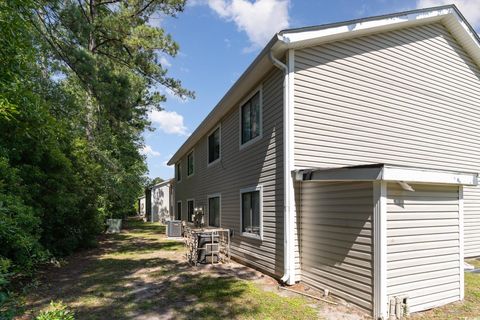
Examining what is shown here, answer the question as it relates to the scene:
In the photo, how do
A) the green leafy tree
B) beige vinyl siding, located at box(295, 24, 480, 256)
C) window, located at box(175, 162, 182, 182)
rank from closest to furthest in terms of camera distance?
the green leafy tree < beige vinyl siding, located at box(295, 24, 480, 256) < window, located at box(175, 162, 182, 182)

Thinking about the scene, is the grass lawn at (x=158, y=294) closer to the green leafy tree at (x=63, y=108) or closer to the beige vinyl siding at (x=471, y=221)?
the green leafy tree at (x=63, y=108)

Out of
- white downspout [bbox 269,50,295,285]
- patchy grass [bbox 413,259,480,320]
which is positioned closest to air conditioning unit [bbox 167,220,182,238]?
white downspout [bbox 269,50,295,285]

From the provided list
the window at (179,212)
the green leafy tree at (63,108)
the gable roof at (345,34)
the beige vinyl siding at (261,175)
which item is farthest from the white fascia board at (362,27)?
the window at (179,212)

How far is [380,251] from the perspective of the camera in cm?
431

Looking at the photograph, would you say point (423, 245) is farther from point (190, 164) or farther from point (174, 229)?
point (190, 164)

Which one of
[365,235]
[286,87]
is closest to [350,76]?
[286,87]

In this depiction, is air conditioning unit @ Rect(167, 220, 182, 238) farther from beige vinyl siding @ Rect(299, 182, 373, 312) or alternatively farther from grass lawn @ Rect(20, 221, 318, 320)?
beige vinyl siding @ Rect(299, 182, 373, 312)

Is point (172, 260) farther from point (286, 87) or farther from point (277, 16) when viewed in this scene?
point (277, 16)

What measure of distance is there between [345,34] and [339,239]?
13.8 feet

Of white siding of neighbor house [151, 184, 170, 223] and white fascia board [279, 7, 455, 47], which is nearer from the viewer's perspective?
white fascia board [279, 7, 455, 47]

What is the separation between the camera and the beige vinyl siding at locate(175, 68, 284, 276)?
647cm

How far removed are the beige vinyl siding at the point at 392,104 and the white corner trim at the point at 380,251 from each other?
1.95 m

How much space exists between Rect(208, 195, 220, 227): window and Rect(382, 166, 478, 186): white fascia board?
7315 millimetres

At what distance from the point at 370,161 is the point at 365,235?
275cm
